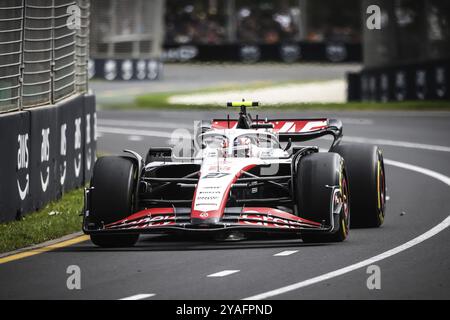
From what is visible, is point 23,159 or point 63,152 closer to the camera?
point 23,159

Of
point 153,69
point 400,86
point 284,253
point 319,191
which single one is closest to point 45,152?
point 319,191

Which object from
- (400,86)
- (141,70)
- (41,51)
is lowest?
(141,70)

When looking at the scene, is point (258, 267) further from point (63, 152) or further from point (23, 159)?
point (63, 152)

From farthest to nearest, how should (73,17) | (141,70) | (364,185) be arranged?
(141,70) < (73,17) < (364,185)

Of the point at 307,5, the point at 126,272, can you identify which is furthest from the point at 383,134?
the point at 307,5

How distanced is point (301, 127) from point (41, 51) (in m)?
3.63

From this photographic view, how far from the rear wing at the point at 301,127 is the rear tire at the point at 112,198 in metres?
2.52

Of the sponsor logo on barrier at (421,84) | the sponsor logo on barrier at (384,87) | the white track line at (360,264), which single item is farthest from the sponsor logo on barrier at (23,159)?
the sponsor logo on barrier at (384,87)

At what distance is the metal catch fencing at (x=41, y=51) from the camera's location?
15.8 m

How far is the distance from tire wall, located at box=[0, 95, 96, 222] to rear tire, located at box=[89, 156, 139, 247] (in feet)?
4.89

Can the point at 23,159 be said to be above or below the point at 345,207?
above

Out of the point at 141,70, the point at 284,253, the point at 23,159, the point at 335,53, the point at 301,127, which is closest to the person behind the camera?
the point at 284,253

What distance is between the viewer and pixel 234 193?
44.5ft

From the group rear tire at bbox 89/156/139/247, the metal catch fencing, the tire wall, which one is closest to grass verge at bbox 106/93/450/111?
the metal catch fencing
